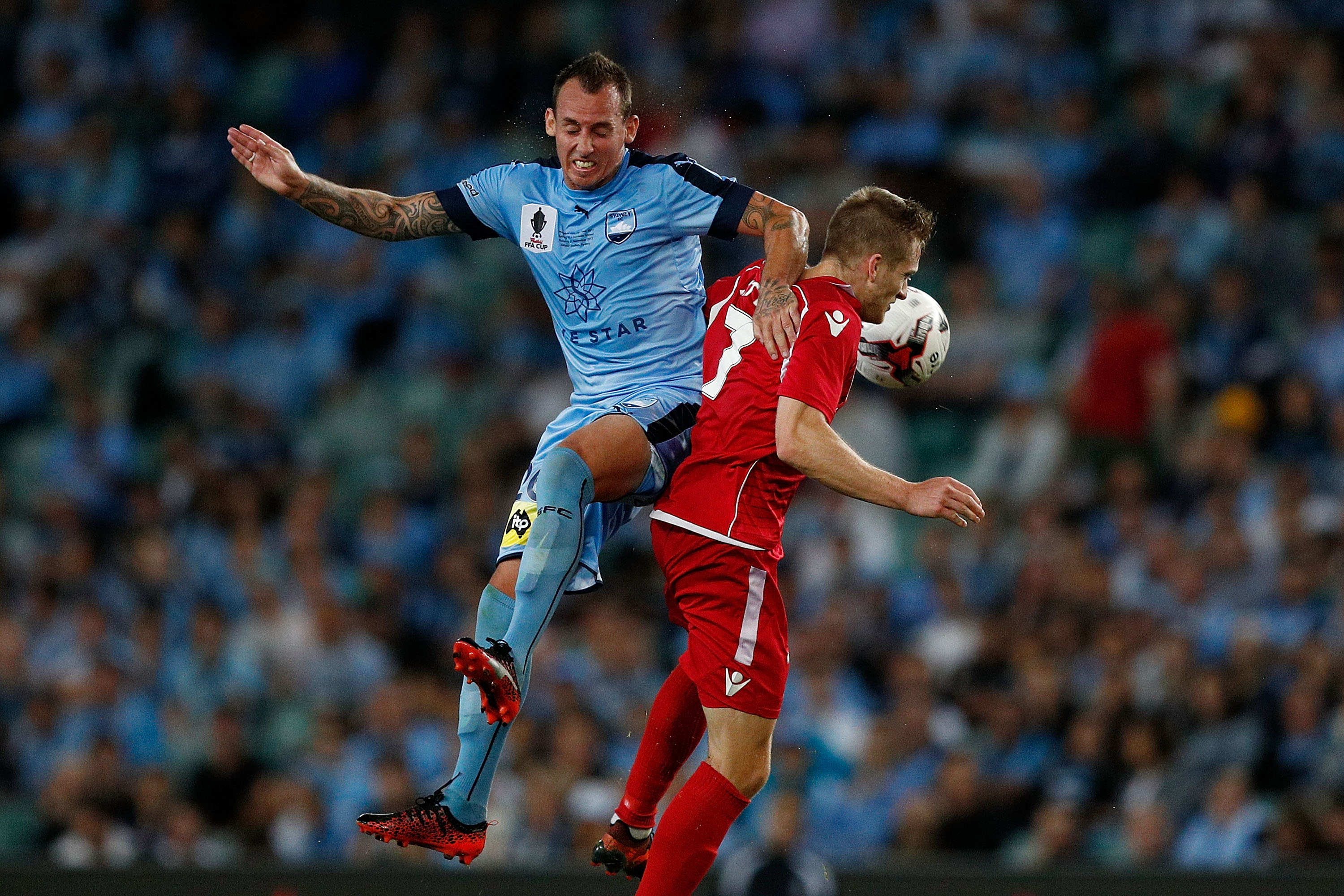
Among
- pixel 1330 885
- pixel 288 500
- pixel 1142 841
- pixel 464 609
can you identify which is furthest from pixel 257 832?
pixel 1330 885

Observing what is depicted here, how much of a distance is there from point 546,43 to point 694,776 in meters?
9.17

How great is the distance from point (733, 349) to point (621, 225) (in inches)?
22.3

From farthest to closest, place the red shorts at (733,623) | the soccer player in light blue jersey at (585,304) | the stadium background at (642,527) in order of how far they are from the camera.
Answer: the stadium background at (642,527) < the red shorts at (733,623) < the soccer player in light blue jersey at (585,304)

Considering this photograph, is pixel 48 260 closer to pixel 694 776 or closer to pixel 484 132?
pixel 484 132

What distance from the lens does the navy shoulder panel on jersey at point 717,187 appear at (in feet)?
18.3

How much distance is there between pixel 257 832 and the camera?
9.71m

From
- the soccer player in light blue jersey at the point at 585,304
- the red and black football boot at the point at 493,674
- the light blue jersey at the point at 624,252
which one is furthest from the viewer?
the light blue jersey at the point at 624,252

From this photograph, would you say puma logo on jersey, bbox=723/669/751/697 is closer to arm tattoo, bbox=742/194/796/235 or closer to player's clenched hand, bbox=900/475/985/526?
player's clenched hand, bbox=900/475/985/526

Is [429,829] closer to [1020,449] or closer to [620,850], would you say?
[620,850]

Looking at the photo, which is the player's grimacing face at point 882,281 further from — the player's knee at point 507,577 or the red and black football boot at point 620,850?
the red and black football boot at point 620,850

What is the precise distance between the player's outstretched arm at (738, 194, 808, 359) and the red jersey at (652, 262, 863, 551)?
5cm

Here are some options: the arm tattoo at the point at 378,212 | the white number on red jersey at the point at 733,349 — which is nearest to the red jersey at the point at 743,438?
the white number on red jersey at the point at 733,349

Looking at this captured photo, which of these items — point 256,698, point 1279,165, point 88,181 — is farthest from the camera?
point 88,181

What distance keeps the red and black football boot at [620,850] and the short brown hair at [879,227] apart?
2119 mm
